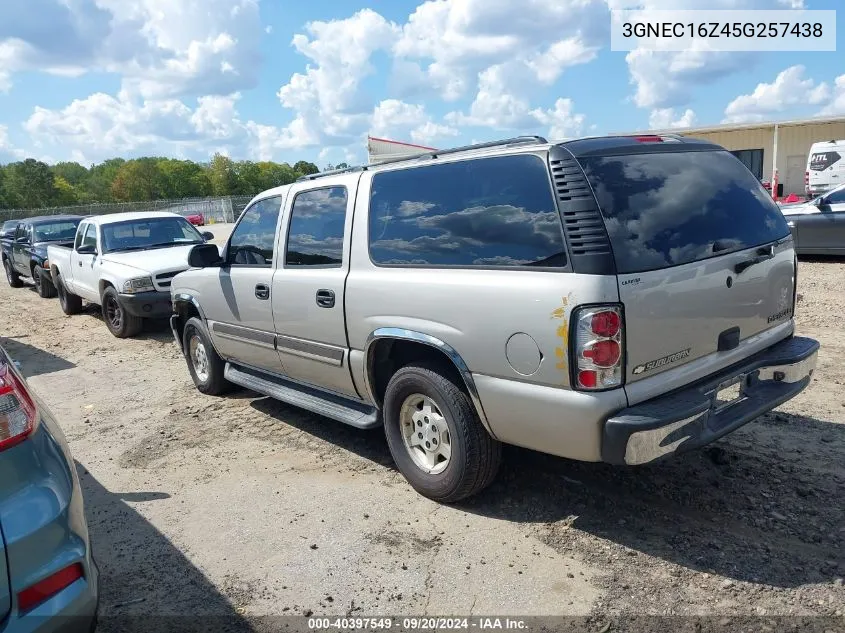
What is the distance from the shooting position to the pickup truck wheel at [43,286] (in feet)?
45.4

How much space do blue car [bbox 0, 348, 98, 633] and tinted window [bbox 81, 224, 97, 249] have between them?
29.1 ft

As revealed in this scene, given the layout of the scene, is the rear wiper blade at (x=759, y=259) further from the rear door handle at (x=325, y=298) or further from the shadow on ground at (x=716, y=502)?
the rear door handle at (x=325, y=298)

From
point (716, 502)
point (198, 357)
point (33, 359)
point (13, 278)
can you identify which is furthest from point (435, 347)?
point (13, 278)

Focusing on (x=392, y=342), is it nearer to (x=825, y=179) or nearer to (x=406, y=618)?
(x=406, y=618)

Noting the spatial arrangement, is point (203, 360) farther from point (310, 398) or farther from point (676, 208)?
point (676, 208)

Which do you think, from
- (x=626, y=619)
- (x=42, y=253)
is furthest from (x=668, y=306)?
(x=42, y=253)

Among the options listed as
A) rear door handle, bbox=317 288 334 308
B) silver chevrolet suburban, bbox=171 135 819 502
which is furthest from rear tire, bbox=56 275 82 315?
rear door handle, bbox=317 288 334 308

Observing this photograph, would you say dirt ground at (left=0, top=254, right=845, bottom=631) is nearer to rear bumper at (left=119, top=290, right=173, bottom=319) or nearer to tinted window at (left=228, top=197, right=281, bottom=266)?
tinted window at (left=228, top=197, right=281, bottom=266)

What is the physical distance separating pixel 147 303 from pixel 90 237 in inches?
99.1

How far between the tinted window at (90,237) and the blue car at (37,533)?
8855 millimetres

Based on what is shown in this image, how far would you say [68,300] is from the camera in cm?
1175

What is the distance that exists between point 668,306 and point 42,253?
1396 cm

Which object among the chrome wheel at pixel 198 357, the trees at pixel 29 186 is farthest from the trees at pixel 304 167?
the chrome wheel at pixel 198 357

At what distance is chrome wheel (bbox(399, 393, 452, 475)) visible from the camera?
3811 millimetres
